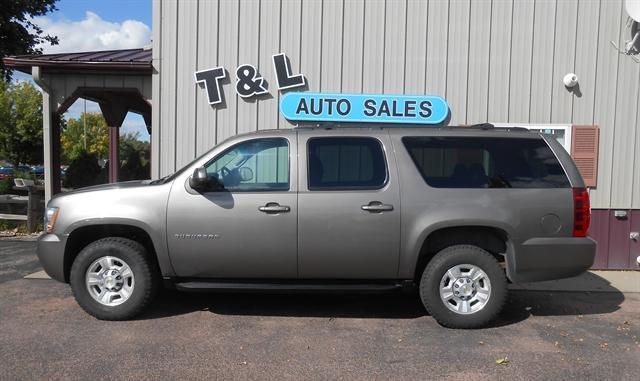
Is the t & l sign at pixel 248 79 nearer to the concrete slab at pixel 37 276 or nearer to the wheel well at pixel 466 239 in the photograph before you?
the concrete slab at pixel 37 276

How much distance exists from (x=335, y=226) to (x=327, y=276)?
19.2 inches

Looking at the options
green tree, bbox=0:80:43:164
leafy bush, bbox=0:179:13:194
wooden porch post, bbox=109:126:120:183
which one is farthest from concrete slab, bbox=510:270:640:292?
green tree, bbox=0:80:43:164

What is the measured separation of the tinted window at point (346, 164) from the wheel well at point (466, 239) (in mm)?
732

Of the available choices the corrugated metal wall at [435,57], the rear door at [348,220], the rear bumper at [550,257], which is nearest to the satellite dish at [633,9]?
the corrugated metal wall at [435,57]

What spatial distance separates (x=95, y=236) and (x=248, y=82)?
3612 millimetres

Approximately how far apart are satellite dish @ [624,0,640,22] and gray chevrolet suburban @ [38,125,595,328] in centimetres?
356

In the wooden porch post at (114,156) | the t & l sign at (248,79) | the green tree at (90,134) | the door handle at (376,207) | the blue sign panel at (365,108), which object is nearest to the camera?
the door handle at (376,207)

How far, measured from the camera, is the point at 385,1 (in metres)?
8.27

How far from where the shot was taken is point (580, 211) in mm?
5234

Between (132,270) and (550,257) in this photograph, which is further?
(132,270)

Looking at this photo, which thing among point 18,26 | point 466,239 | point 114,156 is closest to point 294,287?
point 466,239

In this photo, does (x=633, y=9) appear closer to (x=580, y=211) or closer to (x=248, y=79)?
(x=580, y=211)

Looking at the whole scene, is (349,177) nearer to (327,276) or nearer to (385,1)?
(327,276)

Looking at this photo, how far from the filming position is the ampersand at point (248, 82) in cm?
830
